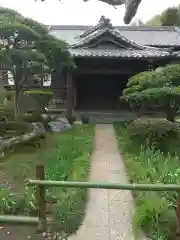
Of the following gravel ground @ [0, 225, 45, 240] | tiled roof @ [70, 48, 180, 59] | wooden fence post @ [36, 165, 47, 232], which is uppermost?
tiled roof @ [70, 48, 180, 59]

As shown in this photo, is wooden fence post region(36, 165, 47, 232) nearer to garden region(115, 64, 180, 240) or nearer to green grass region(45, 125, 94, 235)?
green grass region(45, 125, 94, 235)

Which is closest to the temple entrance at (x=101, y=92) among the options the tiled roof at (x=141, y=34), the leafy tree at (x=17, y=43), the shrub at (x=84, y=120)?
the shrub at (x=84, y=120)

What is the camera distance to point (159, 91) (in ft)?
30.5

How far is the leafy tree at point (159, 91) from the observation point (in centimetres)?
930

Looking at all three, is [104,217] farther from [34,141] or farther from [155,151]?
[34,141]

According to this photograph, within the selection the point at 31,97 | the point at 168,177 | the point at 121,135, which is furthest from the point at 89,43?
the point at 168,177

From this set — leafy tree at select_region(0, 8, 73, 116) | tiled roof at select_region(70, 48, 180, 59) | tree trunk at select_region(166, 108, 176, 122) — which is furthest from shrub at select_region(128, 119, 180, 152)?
tiled roof at select_region(70, 48, 180, 59)

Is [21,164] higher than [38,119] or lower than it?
higher

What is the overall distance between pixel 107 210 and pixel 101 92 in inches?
488

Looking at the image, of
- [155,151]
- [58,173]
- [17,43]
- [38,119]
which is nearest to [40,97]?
[38,119]

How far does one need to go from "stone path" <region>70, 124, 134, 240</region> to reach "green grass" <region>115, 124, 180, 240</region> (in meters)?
0.19

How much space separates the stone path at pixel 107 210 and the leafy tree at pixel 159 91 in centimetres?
233

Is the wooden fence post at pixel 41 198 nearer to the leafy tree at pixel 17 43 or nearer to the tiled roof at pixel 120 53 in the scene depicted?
the leafy tree at pixel 17 43

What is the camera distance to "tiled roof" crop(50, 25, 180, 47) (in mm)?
20562
